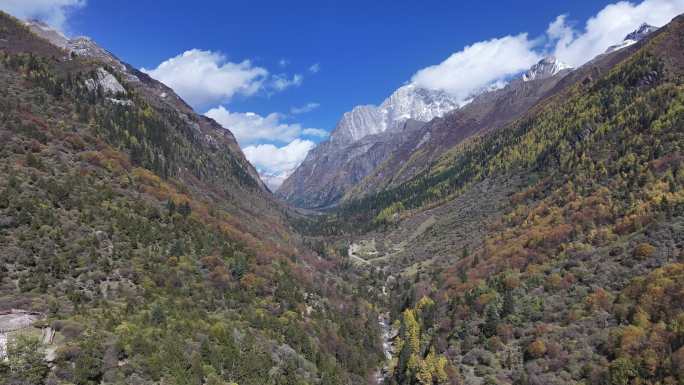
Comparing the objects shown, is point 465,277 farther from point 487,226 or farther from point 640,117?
point 640,117

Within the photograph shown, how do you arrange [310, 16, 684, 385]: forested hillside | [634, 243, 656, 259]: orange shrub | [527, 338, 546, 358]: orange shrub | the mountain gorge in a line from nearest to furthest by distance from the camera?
the mountain gorge < [310, 16, 684, 385]: forested hillside < [527, 338, 546, 358]: orange shrub < [634, 243, 656, 259]: orange shrub

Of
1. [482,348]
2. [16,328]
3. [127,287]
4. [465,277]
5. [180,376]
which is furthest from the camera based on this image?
[465,277]

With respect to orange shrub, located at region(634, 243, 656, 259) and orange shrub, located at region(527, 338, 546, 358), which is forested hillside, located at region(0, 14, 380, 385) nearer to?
orange shrub, located at region(527, 338, 546, 358)

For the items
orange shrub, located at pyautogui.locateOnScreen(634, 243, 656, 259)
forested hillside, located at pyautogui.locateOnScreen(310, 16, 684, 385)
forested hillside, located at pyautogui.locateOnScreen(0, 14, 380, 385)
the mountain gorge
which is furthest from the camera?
orange shrub, located at pyautogui.locateOnScreen(634, 243, 656, 259)

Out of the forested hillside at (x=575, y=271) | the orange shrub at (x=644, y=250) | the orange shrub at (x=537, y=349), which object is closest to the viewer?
the forested hillside at (x=575, y=271)

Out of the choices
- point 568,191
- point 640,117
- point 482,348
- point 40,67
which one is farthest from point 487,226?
point 40,67

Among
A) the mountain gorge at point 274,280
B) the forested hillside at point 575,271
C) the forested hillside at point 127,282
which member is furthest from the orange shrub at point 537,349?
the forested hillside at point 127,282

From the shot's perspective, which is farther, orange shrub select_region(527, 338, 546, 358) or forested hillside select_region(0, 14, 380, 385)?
orange shrub select_region(527, 338, 546, 358)

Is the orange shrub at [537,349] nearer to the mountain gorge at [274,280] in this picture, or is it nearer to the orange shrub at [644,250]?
the mountain gorge at [274,280]

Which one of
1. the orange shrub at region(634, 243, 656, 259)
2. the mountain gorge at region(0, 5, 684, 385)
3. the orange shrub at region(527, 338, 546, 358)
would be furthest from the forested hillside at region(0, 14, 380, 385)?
the orange shrub at region(634, 243, 656, 259)
